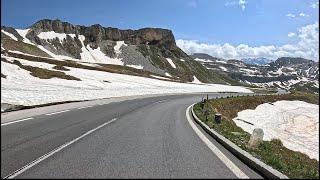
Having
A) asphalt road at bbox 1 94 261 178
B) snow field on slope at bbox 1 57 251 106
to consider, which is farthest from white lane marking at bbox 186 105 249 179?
snow field on slope at bbox 1 57 251 106

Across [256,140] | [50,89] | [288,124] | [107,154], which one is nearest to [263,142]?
[256,140]

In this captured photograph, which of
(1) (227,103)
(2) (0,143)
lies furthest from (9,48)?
(2) (0,143)

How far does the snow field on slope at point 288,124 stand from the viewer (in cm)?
3978

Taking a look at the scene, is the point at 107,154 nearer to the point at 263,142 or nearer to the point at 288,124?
the point at 263,142

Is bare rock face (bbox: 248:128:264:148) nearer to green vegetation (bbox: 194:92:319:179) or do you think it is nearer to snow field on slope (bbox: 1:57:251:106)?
green vegetation (bbox: 194:92:319:179)

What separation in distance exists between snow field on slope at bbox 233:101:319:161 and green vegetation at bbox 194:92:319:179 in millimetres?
1548

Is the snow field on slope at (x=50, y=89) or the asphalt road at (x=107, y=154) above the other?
the snow field on slope at (x=50, y=89)

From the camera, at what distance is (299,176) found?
8461mm

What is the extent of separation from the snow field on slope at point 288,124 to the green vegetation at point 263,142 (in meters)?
1.55

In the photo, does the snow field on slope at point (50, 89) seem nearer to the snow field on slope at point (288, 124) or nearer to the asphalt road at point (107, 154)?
the asphalt road at point (107, 154)

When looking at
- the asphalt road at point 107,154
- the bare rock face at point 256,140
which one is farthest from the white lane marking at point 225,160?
the bare rock face at point 256,140

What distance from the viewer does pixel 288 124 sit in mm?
52375

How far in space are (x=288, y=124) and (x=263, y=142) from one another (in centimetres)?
3952

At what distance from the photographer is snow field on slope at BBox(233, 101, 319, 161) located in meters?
39.8
